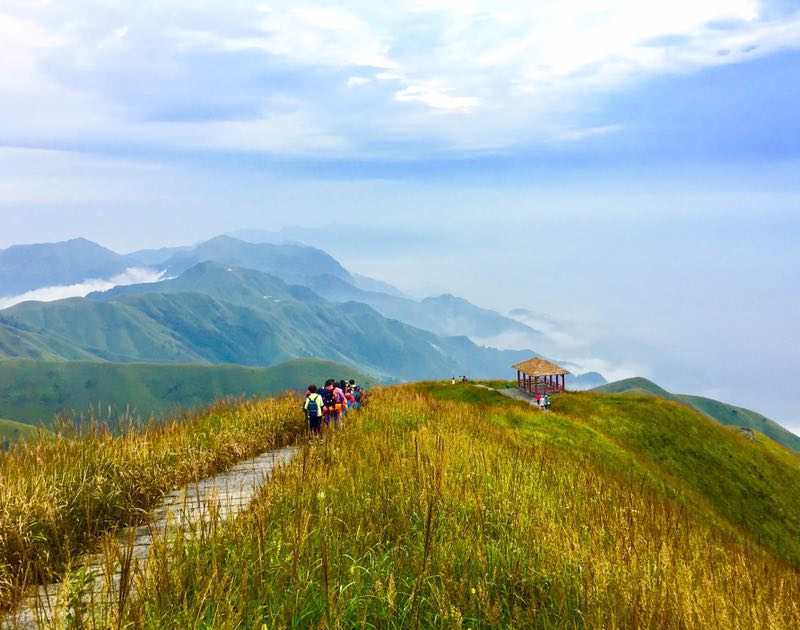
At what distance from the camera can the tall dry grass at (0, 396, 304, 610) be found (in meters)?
5.57

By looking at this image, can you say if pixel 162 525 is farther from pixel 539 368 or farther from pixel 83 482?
pixel 539 368

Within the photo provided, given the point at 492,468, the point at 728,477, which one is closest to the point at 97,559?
the point at 492,468

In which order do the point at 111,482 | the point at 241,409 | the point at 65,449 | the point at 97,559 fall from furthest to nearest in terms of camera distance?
the point at 241,409
the point at 65,449
the point at 111,482
the point at 97,559

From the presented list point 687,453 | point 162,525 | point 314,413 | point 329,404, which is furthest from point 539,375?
point 162,525

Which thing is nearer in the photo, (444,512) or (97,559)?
(97,559)

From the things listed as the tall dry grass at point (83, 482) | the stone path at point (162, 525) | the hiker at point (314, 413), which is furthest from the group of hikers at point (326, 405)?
the tall dry grass at point (83, 482)

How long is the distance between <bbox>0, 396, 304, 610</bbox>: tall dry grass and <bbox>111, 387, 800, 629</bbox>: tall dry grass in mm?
1281

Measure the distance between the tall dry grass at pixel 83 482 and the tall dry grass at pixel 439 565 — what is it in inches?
50.5

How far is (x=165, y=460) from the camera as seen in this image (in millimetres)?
9094

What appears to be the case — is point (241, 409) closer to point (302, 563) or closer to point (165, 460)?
point (165, 460)

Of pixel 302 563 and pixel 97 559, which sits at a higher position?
pixel 302 563

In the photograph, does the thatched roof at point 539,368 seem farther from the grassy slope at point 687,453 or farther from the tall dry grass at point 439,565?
the tall dry grass at point 439,565

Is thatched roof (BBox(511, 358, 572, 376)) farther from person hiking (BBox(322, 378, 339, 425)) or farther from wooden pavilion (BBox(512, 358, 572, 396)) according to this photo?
person hiking (BBox(322, 378, 339, 425))

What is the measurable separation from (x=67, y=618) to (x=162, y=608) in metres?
0.67
